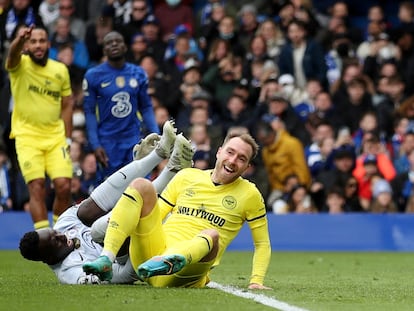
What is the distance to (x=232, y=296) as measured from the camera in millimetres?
8797

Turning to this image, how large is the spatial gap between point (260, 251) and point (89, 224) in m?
1.57

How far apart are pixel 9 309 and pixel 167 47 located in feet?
45.5

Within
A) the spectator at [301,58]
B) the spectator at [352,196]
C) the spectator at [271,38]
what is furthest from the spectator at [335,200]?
the spectator at [271,38]

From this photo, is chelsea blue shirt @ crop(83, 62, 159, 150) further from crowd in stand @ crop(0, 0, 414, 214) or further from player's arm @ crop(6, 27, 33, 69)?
crowd in stand @ crop(0, 0, 414, 214)

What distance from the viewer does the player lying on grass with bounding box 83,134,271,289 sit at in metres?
8.80

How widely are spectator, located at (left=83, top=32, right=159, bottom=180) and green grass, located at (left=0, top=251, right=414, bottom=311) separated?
5.80 feet

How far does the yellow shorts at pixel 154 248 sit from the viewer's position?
353 inches

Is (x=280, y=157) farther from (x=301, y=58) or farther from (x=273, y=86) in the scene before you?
(x=301, y=58)

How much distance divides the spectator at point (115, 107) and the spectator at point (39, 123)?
0.38 metres

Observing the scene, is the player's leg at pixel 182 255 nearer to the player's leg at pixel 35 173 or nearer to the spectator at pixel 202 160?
the player's leg at pixel 35 173

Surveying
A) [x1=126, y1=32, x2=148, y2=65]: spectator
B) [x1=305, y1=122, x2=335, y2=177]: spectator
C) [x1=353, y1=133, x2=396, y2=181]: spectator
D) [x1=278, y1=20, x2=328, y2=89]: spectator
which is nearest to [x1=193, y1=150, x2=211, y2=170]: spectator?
[x1=305, y1=122, x2=335, y2=177]: spectator

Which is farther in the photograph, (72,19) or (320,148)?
(72,19)

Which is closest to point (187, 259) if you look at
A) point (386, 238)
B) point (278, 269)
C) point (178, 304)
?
point (178, 304)

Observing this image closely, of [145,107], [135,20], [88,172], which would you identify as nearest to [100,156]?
[145,107]
